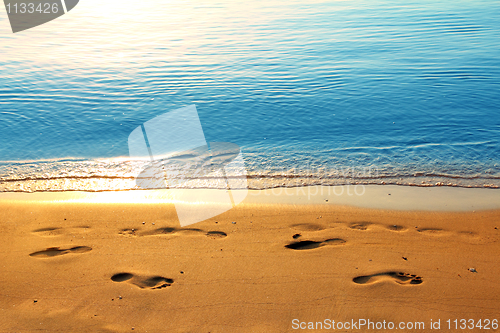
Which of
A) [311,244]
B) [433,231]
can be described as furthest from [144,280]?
[433,231]

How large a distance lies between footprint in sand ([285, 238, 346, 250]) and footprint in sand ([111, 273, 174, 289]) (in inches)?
55.7

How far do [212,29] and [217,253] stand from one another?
65.5ft

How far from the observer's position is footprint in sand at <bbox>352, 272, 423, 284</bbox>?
3295 mm

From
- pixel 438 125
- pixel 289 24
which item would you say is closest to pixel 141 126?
pixel 438 125

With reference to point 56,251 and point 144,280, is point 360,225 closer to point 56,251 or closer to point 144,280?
point 144,280

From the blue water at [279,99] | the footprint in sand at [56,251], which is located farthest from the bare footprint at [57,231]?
the blue water at [279,99]

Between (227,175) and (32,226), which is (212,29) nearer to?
(227,175)

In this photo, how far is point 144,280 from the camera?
3.34 meters

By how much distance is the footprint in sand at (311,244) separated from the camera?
150 inches

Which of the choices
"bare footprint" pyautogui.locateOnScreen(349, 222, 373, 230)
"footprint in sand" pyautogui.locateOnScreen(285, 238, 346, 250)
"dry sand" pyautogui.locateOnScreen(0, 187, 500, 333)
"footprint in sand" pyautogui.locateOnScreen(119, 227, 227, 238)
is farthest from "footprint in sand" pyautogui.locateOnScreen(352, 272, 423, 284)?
"footprint in sand" pyautogui.locateOnScreen(119, 227, 227, 238)

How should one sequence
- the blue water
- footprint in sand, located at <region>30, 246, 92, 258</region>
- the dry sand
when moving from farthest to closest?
the blue water, footprint in sand, located at <region>30, 246, 92, 258</region>, the dry sand

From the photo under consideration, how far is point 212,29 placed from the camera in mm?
21016

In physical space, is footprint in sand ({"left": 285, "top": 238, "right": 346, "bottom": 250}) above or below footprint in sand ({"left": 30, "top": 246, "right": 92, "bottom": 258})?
below

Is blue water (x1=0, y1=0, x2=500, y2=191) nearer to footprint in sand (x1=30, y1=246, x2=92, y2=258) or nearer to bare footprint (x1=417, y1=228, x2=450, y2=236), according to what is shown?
bare footprint (x1=417, y1=228, x2=450, y2=236)
